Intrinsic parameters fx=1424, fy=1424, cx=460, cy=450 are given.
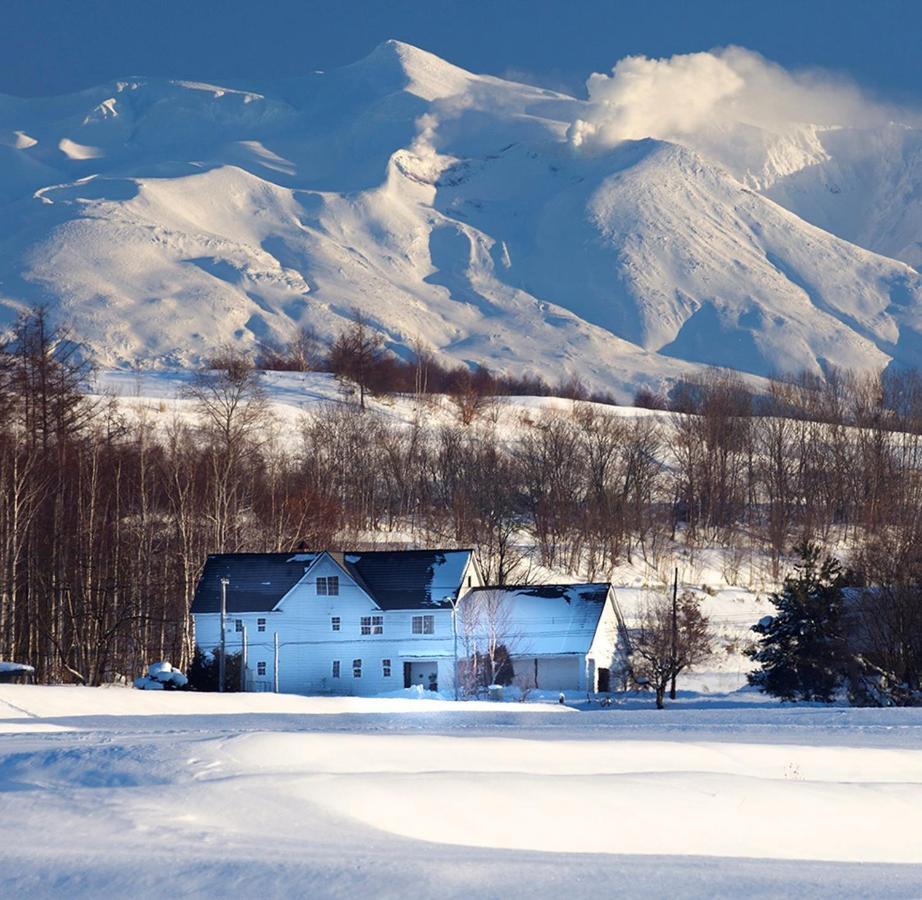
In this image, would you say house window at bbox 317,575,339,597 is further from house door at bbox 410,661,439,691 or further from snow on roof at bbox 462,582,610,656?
snow on roof at bbox 462,582,610,656

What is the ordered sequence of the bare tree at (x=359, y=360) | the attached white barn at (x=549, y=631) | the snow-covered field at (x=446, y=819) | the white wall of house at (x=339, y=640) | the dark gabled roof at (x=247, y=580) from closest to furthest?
the snow-covered field at (x=446, y=819) < the dark gabled roof at (x=247, y=580) < the white wall of house at (x=339, y=640) < the attached white barn at (x=549, y=631) < the bare tree at (x=359, y=360)

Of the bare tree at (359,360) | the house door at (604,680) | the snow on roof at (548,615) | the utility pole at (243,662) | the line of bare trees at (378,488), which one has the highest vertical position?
the bare tree at (359,360)

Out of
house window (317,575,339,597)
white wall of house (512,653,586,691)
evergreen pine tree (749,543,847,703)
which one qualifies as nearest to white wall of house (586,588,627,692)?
white wall of house (512,653,586,691)

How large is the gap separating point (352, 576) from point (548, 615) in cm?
783

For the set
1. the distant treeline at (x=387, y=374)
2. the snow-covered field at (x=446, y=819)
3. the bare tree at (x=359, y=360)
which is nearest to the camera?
the snow-covered field at (x=446, y=819)

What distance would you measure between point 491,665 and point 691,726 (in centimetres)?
2803

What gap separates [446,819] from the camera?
12.1m

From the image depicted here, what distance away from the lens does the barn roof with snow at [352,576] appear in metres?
52.9

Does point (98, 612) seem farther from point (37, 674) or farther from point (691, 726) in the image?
point (691, 726)

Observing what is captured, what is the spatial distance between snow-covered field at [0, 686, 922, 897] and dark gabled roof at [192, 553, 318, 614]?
34177 millimetres

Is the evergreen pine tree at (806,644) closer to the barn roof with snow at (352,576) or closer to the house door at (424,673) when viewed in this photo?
the house door at (424,673)

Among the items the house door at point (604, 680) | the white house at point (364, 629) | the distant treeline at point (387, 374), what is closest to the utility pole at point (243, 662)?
the white house at point (364, 629)

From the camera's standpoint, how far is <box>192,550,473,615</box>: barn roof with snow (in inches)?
2084

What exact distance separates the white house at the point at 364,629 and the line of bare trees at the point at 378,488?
8.48ft
